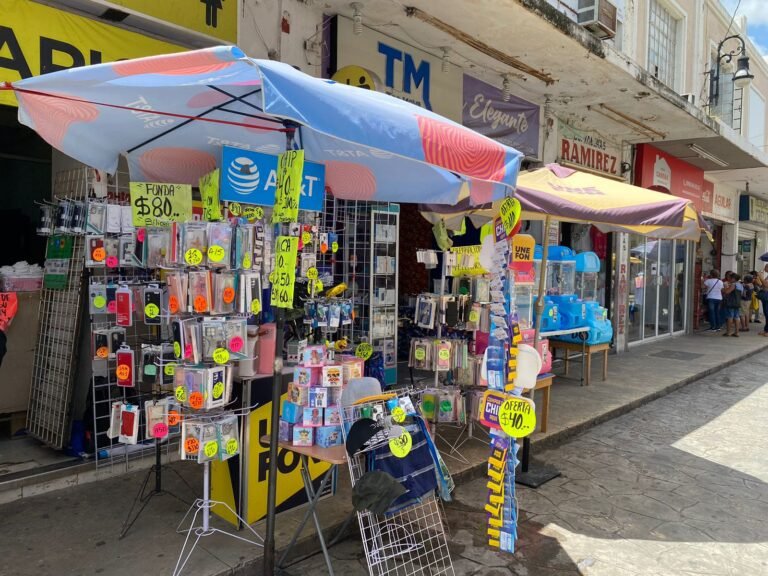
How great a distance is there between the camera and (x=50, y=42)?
4059 millimetres

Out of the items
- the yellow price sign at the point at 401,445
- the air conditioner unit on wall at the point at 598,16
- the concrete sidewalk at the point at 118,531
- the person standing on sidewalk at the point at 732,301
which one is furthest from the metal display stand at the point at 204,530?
the person standing on sidewalk at the point at 732,301

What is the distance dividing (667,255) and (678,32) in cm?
545

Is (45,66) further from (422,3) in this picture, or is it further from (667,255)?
(667,255)

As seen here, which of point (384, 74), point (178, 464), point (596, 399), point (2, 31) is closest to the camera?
point (2, 31)

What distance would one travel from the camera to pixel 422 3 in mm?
6051

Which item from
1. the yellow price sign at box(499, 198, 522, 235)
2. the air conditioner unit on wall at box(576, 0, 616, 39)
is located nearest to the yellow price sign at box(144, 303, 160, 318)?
the yellow price sign at box(499, 198, 522, 235)

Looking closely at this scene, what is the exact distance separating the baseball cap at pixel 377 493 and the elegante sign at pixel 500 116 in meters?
6.10

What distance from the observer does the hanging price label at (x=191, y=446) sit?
→ 10.3 feet

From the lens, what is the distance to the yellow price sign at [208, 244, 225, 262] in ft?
10.2

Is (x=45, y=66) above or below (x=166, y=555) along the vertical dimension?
above

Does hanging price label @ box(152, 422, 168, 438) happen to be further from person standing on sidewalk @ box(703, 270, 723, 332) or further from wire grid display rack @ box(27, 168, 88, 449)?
person standing on sidewalk @ box(703, 270, 723, 332)

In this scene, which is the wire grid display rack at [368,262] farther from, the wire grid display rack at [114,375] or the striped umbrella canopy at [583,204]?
the wire grid display rack at [114,375]

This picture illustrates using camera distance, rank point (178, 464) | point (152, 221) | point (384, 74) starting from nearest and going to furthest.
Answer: point (152, 221)
point (178, 464)
point (384, 74)

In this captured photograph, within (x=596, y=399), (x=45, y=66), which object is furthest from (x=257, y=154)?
(x=596, y=399)
